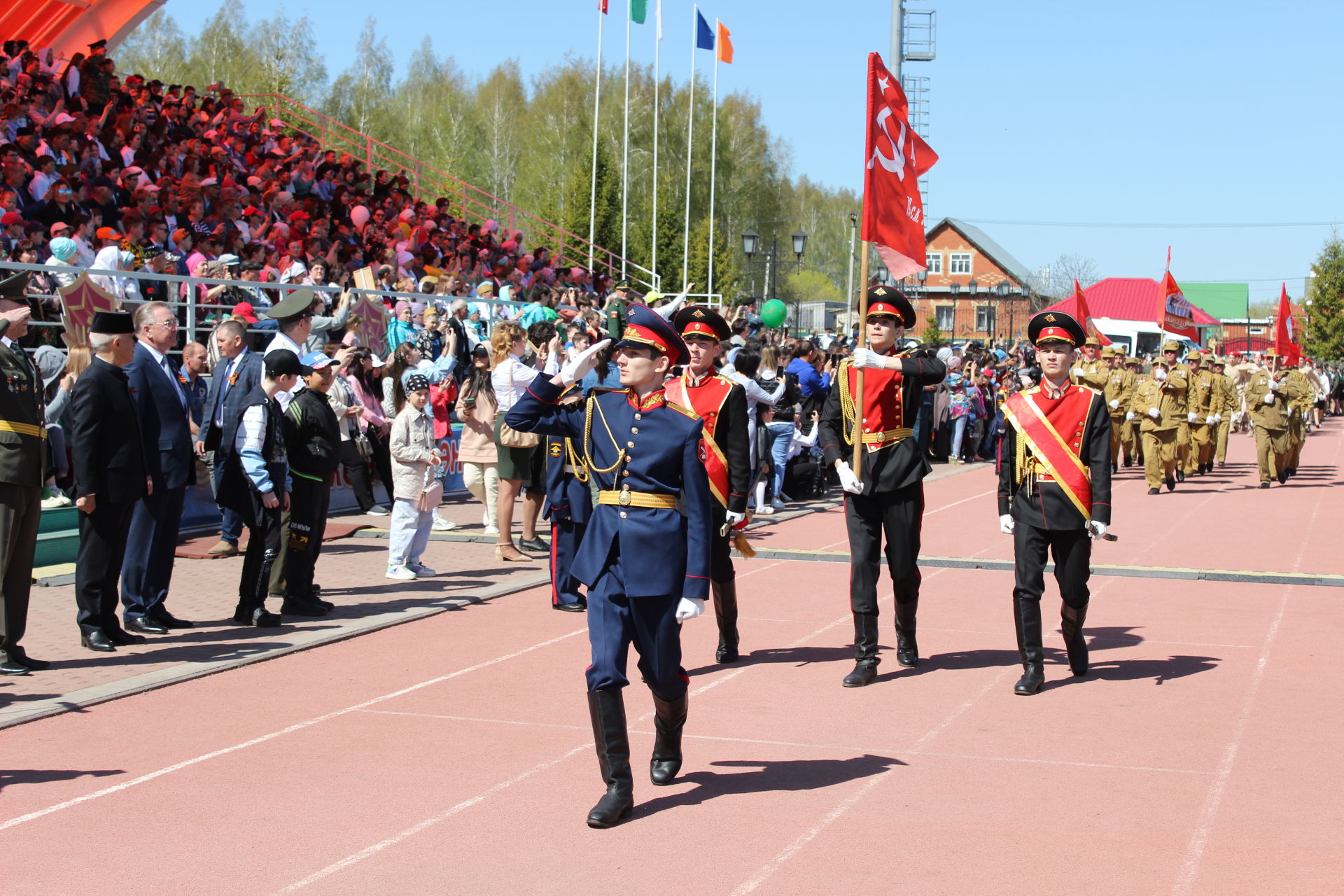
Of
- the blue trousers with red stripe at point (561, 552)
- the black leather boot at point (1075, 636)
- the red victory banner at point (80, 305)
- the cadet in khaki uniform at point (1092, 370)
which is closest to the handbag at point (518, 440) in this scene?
the blue trousers with red stripe at point (561, 552)

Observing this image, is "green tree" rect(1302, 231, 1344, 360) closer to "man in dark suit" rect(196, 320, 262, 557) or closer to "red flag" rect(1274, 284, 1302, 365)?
"red flag" rect(1274, 284, 1302, 365)

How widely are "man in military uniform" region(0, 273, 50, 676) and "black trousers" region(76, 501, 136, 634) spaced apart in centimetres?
47

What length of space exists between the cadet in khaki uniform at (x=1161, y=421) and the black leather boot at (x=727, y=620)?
1307cm

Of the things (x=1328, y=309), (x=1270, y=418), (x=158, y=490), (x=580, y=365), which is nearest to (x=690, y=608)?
(x=580, y=365)

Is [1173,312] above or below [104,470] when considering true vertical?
above

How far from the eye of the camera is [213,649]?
339 inches

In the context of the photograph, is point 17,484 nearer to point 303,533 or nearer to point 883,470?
point 303,533

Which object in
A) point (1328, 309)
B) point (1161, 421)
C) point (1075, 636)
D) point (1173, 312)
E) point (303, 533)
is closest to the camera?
point (1075, 636)

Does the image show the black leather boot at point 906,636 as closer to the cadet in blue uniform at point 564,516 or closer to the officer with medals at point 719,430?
the officer with medals at point 719,430

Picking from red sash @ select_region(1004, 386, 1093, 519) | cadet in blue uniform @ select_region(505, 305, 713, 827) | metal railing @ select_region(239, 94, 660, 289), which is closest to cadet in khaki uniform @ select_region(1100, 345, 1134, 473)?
metal railing @ select_region(239, 94, 660, 289)

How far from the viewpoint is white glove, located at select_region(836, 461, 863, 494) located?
7898 millimetres

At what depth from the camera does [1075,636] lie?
802cm

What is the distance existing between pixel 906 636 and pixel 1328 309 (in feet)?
221

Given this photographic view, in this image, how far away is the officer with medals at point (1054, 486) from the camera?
771cm
